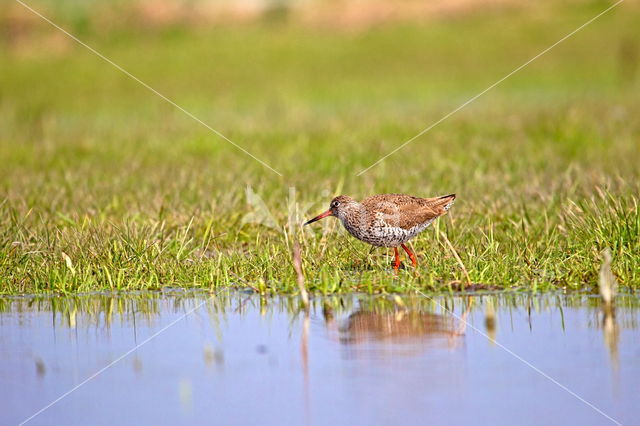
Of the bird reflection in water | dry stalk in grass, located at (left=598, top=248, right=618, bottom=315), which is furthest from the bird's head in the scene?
dry stalk in grass, located at (left=598, top=248, right=618, bottom=315)

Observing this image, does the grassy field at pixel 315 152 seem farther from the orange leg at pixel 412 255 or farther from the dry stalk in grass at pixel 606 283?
the dry stalk in grass at pixel 606 283

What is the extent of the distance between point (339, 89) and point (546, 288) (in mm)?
16346

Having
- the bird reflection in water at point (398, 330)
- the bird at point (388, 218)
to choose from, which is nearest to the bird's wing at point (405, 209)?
the bird at point (388, 218)

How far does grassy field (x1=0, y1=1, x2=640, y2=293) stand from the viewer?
8.36m

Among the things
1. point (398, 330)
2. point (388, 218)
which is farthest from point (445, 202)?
point (398, 330)

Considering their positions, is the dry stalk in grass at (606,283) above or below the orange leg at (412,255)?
below

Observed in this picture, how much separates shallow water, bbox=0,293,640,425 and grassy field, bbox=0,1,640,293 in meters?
0.48

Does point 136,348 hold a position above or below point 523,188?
below

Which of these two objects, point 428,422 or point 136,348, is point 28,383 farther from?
point 428,422

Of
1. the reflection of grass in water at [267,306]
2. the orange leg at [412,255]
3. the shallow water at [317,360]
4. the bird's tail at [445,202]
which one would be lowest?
the shallow water at [317,360]

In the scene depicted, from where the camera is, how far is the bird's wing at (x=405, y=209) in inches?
328

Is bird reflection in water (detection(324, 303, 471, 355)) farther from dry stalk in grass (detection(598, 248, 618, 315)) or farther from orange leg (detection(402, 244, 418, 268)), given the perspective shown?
orange leg (detection(402, 244, 418, 268))

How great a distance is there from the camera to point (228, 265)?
842 centimetres

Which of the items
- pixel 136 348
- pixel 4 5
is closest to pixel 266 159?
pixel 136 348
